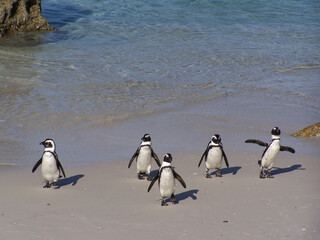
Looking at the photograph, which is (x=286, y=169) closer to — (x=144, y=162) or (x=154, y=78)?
(x=144, y=162)

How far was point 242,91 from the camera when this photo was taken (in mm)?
11148

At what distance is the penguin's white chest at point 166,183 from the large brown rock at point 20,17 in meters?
10.8

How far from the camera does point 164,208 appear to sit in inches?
226

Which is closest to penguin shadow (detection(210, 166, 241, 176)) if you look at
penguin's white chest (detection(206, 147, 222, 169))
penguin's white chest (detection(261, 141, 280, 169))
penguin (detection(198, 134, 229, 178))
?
penguin (detection(198, 134, 229, 178))

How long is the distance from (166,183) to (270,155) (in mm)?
1693

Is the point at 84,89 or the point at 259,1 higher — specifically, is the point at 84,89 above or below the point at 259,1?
below

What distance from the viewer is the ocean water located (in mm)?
8492

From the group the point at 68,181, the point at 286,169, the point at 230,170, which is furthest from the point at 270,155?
the point at 68,181

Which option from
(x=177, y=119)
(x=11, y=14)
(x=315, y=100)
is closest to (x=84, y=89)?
(x=177, y=119)

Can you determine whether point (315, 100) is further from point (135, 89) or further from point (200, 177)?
point (200, 177)

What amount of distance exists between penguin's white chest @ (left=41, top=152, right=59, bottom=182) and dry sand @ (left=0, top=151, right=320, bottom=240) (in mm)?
150

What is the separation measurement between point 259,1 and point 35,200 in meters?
17.4

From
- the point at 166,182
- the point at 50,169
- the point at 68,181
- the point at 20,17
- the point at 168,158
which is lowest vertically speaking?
the point at 68,181

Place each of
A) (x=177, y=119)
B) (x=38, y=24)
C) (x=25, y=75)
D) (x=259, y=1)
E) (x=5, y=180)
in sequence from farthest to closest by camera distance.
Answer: (x=259, y=1)
(x=38, y=24)
(x=25, y=75)
(x=177, y=119)
(x=5, y=180)
